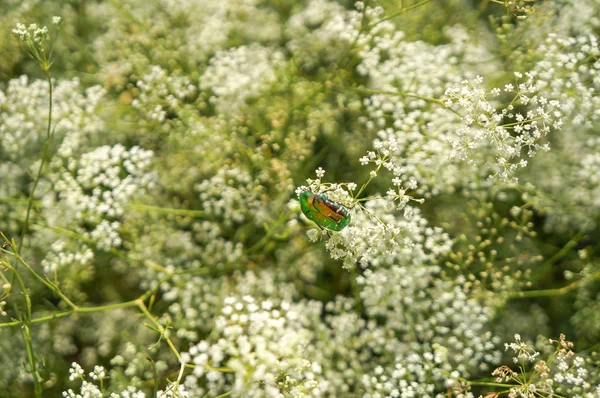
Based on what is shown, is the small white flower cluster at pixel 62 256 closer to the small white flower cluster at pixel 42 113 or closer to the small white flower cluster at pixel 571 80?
the small white flower cluster at pixel 42 113

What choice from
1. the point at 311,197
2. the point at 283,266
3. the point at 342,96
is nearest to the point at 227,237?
the point at 283,266

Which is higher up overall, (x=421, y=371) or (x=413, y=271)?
(x=413, y=271)

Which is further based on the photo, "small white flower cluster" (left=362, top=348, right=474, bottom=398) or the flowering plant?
the flowering plant

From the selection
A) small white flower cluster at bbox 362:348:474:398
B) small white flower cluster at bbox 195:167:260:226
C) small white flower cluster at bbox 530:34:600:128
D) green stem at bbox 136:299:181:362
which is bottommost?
small white flower cluster at bbox 362:348:474:398

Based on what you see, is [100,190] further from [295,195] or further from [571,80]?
[571,80]

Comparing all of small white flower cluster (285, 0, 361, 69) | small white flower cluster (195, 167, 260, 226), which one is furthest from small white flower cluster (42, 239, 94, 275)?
small white flower cluster (285, 0, 361, 69)

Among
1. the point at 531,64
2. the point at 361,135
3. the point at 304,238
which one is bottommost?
the point at 304,238

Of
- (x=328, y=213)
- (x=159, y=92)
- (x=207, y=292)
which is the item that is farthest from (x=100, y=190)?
(x=328, y=213)

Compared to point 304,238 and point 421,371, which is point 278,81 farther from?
point 421,371

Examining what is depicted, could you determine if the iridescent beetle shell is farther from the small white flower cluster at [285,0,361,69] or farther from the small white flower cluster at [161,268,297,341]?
the small white flower cluster at [285,0,361,69]
